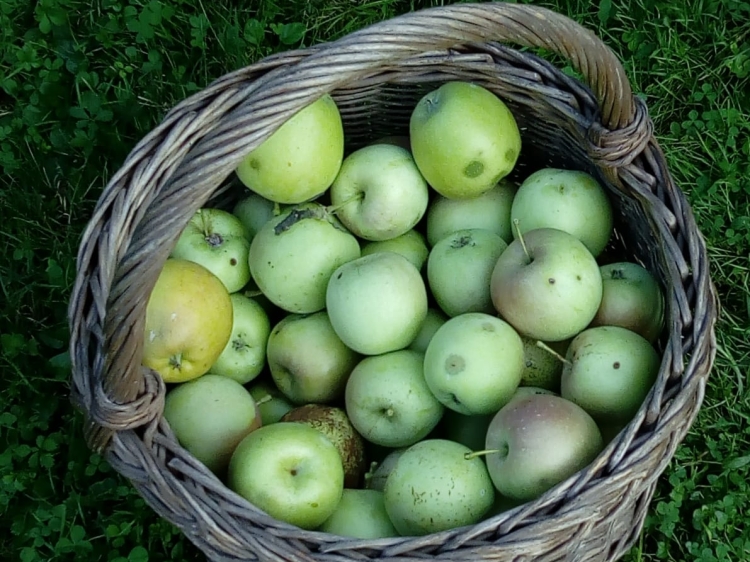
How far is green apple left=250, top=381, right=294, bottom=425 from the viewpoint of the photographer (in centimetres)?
157

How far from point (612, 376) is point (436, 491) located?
342 millimetres

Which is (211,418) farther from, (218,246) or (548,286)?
(548,286)

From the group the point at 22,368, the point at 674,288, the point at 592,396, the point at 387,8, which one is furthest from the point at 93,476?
the point at 387,8

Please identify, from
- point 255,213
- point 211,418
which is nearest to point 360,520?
point 211,418

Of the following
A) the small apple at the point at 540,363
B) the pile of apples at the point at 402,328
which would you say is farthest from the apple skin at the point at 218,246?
the small apple at the point at 540,363

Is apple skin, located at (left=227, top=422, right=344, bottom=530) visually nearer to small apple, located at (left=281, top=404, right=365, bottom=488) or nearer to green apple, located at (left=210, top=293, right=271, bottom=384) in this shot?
small apple, located at (left=281, top=404, right=365, bottom=488)

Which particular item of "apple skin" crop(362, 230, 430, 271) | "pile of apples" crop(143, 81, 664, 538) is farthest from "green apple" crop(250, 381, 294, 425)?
"apple skin" crop(362, 230, 430, 271)

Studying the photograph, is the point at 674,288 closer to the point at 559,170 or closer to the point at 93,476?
the point at 559,170

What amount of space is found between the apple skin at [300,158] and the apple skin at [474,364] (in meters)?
0.38

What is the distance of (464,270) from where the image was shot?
4.95 feet

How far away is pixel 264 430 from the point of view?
132 centimetres

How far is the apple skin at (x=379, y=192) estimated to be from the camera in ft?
5.16

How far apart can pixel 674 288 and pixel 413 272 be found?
0.45 meters

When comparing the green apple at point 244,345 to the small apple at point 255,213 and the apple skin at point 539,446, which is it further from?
the apple skin at point 539,446
